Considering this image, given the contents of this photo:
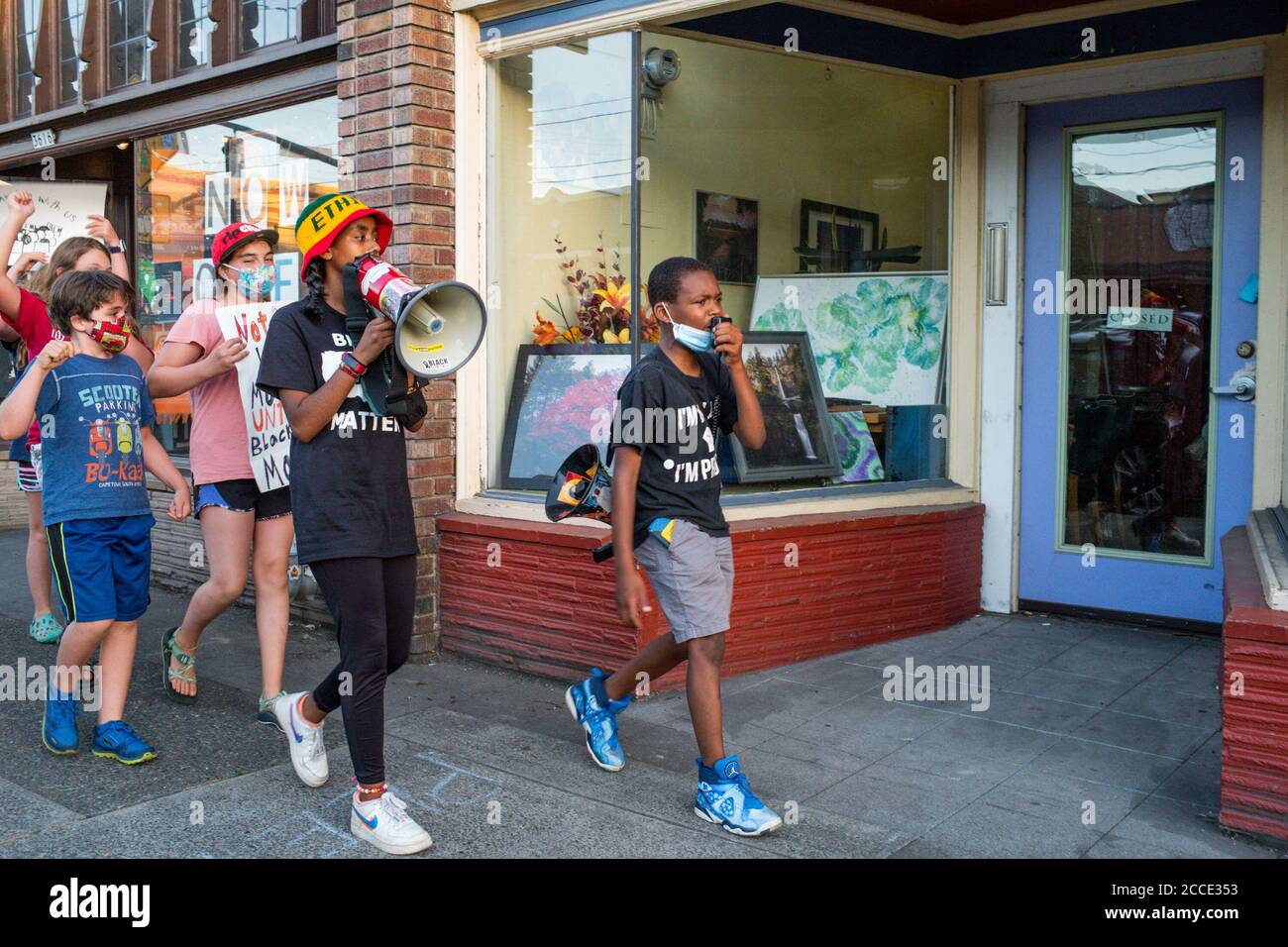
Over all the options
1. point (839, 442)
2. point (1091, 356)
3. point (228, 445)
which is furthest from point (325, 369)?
point (1091, 356)

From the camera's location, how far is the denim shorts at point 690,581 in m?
3.79

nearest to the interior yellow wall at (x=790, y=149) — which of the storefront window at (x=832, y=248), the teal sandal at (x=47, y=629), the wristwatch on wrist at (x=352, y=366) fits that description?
the storefront window at (x=832, y=248)

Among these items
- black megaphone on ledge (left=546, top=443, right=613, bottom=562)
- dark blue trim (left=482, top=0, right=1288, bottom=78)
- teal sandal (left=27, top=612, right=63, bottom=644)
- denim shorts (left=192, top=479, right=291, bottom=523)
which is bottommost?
teal sandal (left=27, top=612, right=63, bottom=644)

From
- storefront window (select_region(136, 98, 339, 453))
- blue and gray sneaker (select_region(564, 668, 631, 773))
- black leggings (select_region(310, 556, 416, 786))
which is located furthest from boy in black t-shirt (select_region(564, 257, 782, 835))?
storefront window (select_region(136, 98, 339, 453))

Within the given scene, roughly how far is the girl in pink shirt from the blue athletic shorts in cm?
Result: 42

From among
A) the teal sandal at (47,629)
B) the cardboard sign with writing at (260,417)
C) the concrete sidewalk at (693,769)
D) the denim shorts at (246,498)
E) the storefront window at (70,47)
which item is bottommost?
the concrete sidewalk at (693,769)

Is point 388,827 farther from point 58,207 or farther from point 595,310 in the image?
point 58,207

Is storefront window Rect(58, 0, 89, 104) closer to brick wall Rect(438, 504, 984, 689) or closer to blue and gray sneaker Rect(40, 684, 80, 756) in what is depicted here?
brick wall Rect(438, 504, 984, 689)

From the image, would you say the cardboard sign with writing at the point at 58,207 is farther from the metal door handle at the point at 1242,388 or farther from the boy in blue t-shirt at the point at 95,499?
the metal door handle at the point at 1242,388

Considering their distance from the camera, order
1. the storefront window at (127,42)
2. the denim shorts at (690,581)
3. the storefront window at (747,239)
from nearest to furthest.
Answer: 1. the denim shorts at (690,581)
2. the storefront window at (747,239)
3. the storefront window at (127,42)

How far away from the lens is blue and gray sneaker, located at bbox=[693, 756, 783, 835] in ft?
12.1

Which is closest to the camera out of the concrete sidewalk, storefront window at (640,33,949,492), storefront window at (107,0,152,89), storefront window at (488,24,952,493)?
the concrete sidewalk

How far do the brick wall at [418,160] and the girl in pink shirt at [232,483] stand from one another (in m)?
0.99

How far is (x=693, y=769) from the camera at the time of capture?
170 inches
